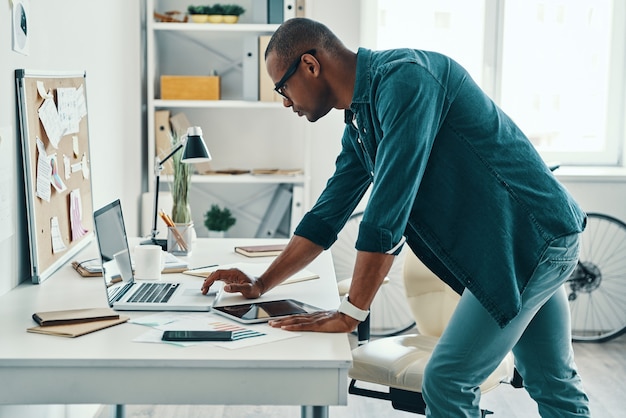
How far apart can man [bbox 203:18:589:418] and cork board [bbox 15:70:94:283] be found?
27.5 inches

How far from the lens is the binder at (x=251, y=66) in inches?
152

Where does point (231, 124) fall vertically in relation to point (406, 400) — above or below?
above

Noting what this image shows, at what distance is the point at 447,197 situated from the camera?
172 centimetres

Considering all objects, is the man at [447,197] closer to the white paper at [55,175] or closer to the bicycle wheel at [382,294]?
the white paper at [55,175]

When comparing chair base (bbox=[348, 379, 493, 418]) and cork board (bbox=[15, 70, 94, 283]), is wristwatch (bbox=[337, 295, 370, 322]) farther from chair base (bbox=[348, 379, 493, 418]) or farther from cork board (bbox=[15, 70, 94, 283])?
cork board (bbox=[15, 70, 94, 283])

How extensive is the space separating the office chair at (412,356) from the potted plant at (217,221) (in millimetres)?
1382

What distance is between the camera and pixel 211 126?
163 inches

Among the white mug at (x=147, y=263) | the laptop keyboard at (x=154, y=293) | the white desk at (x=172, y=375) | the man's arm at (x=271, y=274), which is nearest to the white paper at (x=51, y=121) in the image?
the white mug at (x=147, y=263)

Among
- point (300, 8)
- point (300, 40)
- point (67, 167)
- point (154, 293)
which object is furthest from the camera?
point (300, 8)

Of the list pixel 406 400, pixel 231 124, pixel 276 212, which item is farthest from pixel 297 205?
pixel 406 400

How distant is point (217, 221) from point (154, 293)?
197cm

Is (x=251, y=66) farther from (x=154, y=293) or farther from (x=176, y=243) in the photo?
(x=154, y=293)

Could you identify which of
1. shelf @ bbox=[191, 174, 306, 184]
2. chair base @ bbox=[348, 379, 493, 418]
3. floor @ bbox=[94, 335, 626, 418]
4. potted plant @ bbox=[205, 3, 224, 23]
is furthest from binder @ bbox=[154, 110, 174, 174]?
chair base @ bbox=[348, 379, 493, 418]

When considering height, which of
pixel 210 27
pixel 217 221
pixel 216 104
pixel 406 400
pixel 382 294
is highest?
pixel 210 27
